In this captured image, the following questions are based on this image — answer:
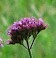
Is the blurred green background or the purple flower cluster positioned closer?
the purple flower cluster

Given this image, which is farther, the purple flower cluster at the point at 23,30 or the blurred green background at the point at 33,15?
the blurred green background at the point at 33,15

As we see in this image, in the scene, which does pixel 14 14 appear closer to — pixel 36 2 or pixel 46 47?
pixel 36 2

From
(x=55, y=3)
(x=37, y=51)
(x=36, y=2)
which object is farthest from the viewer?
(x=36, y=2)

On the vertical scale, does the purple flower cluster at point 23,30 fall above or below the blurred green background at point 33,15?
below

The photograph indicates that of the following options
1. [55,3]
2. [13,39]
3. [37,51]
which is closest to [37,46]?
[37,51]

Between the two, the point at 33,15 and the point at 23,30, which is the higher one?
the point at 33,15

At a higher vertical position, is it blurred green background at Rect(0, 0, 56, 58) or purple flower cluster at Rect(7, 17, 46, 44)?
blurred green background at Rect(0, 0, 56, 58)

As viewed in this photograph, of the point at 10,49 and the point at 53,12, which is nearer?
the point at 10,49

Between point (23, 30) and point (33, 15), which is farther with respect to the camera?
point (33, 15)
